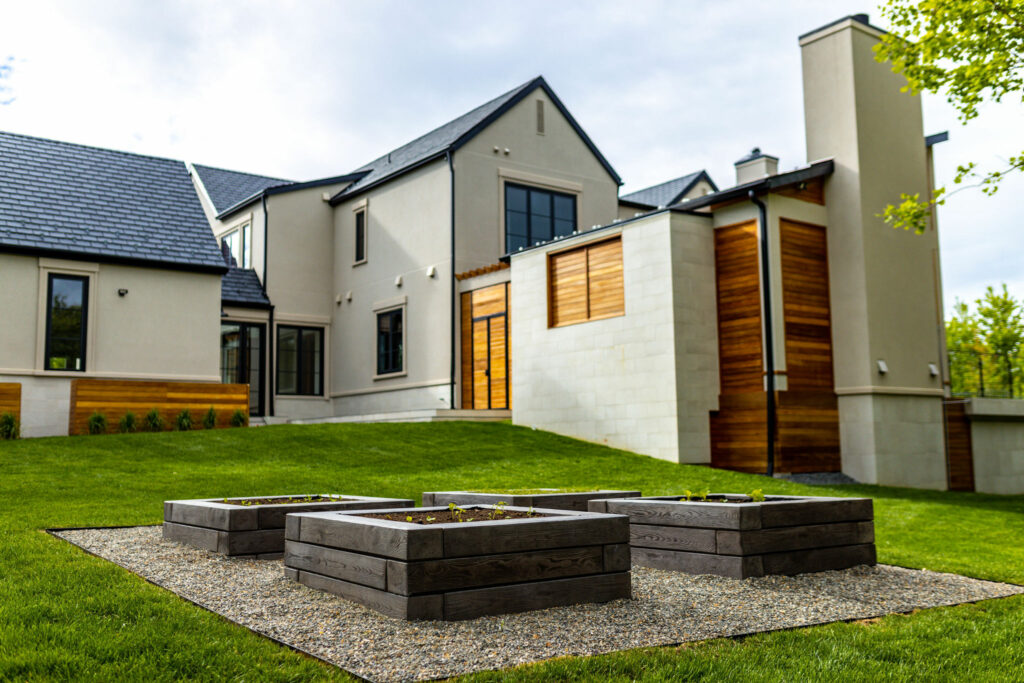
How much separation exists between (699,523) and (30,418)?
14.3 meters

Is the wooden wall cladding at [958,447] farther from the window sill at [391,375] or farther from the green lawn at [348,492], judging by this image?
the window sill at [391,375]

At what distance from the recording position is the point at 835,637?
4949mm

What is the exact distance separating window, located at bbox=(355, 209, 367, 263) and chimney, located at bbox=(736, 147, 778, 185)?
32.9 feet

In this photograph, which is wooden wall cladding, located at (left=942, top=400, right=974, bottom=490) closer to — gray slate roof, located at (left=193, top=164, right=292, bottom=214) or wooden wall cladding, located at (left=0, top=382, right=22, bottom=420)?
wooden wall cladding, located at (left=0, top=382, right=22, bottom=420)

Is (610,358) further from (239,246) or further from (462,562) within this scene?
(239,246)

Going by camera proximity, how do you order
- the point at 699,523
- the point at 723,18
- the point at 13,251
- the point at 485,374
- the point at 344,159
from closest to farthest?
the point at 699,523
the point at 723,18
the point at 13,251
the point at 485,374
the point at 344,159

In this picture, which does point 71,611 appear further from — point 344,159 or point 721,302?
point 344,159

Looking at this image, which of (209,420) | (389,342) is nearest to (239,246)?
(389,342)

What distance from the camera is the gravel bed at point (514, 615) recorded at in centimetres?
435

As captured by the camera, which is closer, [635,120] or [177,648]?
[177,648]

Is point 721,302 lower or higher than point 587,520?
higher

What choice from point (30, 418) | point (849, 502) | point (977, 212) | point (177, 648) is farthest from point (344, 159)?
point (177, 648)

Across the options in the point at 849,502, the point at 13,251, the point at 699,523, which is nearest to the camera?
the point at 699,523

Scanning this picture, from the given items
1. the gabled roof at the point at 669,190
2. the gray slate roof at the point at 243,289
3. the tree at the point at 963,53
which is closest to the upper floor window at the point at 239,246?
the gray slate roof at the point at 243,289
